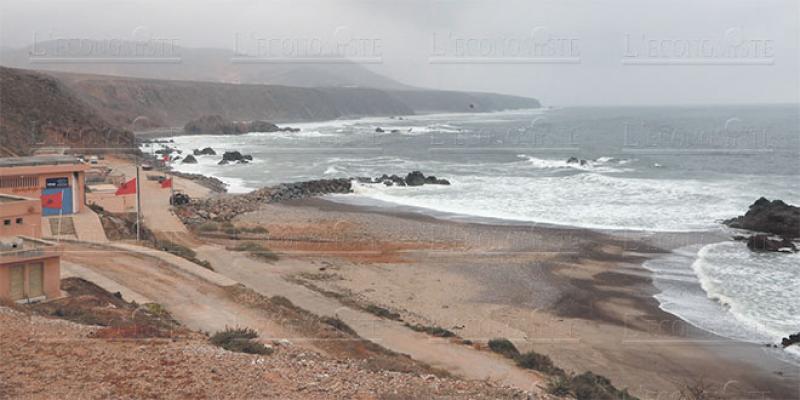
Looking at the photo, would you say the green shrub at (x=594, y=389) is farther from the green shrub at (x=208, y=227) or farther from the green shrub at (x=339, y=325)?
the green shrub at (x=208, y=227)

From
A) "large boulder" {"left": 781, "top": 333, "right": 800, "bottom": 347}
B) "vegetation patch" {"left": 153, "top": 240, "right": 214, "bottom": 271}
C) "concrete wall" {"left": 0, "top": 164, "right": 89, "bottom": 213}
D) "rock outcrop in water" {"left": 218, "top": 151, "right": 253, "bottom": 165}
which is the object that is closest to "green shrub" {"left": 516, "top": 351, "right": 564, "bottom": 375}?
Answer: "large boulder" {"left": 781, "top": 333, "right": 800, "bottom": 347}

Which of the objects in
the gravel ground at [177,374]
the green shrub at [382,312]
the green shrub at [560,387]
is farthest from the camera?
the green shrub at [382,312]

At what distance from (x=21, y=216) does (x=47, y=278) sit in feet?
11.9

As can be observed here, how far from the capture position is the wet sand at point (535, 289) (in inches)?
494

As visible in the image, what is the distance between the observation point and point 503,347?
12.1 metres

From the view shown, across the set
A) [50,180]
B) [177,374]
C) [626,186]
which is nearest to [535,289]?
[177,374]

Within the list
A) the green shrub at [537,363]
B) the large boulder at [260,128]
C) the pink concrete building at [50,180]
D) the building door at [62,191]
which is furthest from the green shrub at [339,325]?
the large boulder at [260,128]

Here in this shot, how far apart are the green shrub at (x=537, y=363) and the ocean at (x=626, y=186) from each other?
5.21 metres

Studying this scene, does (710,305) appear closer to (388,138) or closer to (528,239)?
(528,239)

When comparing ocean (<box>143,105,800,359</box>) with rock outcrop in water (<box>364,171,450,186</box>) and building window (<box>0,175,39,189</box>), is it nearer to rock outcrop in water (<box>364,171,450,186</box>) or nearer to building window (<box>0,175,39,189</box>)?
rock outcrop in water (<box>364,171,450,186</box>)

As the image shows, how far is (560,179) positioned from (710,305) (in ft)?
83.4

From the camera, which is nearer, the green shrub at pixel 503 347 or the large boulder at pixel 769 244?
the green shrub at pixel 503 347

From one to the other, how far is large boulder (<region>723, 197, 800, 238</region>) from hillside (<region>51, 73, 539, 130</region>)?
→ 72132 millimetres

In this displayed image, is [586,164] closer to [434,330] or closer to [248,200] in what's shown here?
[248,200]
